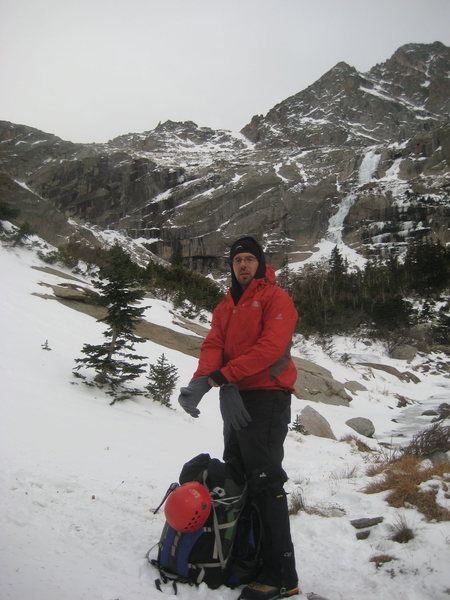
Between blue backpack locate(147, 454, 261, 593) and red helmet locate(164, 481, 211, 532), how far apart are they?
108 mm

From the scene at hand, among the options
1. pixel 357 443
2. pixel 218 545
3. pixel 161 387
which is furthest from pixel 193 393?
pixel 357 443

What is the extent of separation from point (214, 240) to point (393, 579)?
87.5 metres

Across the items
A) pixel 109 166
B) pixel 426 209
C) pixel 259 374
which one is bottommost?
pixel 259 374

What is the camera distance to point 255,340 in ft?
9.00

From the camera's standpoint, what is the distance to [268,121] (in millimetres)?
196125

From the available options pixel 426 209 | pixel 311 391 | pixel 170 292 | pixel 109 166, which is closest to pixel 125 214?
pixel 109 166

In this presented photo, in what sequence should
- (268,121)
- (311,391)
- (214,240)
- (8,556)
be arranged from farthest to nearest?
(268,121)
(214,240)
(311,391)
(8,556)

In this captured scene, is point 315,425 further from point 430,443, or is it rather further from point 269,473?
point 269,473

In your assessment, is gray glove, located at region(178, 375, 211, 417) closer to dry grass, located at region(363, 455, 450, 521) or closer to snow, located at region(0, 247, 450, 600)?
snow, located at region(0, 247, 450, 600)

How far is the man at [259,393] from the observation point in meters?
2.35

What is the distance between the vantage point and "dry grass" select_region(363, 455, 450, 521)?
3.02 metres

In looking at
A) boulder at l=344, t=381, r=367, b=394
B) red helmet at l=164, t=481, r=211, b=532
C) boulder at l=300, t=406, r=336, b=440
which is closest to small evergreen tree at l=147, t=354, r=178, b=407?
boulder at l=300, t=406, r=336, b=440

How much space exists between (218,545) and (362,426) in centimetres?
1068

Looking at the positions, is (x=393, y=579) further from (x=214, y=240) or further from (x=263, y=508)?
(x=214, y=240)
